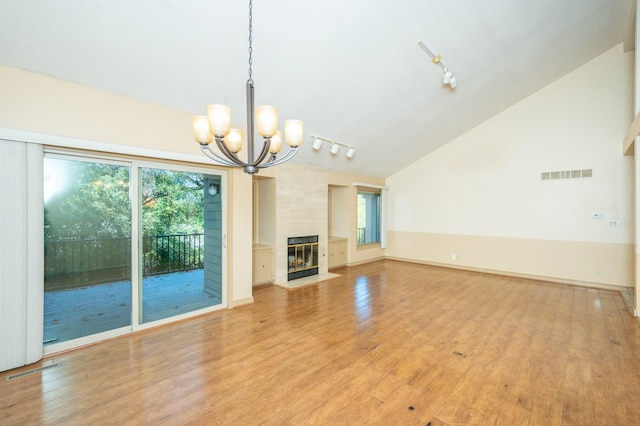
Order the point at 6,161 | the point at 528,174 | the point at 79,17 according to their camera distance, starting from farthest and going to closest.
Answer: the point at 528,174 → the point at 6,161 → the point at 79,17

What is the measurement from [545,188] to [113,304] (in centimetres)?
752

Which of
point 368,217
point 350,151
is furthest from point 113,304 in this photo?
point 368,217

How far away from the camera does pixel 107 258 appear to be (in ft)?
10.4

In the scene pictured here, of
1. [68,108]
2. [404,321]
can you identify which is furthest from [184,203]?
[404,321]

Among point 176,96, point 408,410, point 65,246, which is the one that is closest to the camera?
point 408,410

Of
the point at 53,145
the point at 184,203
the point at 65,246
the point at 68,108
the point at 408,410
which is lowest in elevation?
the point at 408,410

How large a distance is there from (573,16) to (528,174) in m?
2.80

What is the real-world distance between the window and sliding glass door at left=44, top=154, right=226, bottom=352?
4.33 meters

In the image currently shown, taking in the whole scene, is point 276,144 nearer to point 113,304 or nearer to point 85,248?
point 85,248

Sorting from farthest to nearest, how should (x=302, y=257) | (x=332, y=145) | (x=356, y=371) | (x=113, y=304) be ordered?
1. (x=302, y=257)
2. (x=332, y=145)
3. (x=113, y=304)
4. (x=356, y=371)

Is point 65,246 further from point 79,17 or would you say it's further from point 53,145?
point 79,17

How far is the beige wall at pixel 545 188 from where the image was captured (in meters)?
4.94

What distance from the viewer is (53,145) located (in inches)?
106

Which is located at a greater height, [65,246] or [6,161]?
[6,161]
